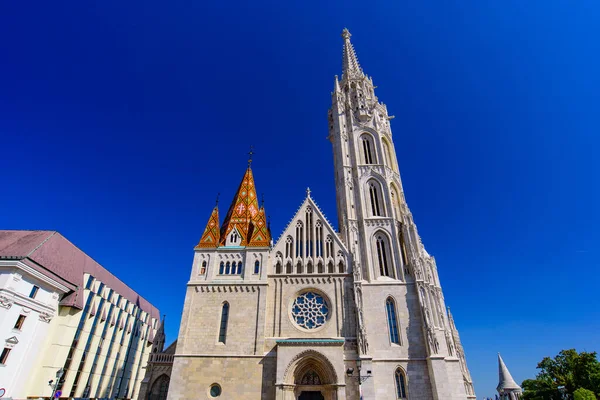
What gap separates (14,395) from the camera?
2006 centimetres

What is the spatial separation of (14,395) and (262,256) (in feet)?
61.5

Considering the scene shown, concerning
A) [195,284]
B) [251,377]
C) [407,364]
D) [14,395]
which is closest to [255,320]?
[251,377]

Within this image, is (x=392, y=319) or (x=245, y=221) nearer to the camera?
(x=392, y=319)

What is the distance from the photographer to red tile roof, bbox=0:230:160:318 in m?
21.8

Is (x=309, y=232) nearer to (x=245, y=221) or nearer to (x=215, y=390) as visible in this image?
(x=245, y=221)

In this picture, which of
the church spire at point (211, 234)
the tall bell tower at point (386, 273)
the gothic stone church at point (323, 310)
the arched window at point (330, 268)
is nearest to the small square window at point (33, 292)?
the gothic stone church at point (323, 310)

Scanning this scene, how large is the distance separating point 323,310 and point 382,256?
652 centimetres

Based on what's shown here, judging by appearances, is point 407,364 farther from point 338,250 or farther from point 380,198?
point 380,198

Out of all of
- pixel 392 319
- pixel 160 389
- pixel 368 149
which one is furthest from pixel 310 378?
pixel 368 149

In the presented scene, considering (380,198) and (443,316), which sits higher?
(380,198)

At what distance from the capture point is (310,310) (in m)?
21.9

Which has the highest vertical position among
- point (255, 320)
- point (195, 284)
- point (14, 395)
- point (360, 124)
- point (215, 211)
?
Result: point (360, 124)

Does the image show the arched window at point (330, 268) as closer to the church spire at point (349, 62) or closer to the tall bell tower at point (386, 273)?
the tall bell tower at point (386, 273)

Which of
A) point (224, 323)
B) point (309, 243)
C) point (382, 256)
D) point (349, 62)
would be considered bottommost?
point (224, 323)
